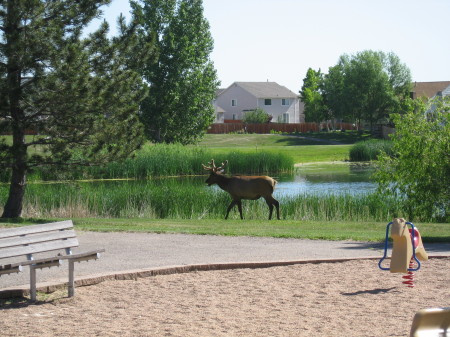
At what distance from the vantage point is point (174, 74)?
60125mm

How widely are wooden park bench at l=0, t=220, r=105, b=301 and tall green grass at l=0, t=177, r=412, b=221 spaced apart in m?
11.7

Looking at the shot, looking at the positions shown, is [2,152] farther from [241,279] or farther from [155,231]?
[241,279]

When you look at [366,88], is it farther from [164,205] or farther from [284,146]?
[164,205]

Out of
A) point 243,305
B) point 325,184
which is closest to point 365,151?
point 325,184

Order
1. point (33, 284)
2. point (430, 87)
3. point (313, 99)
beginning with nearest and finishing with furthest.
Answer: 1. point (33, 284)
2. point (430, 87)
3. point (313, 99)

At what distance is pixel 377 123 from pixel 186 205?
81.9m

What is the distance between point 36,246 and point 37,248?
28 millimetres

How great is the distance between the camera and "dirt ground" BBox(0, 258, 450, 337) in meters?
7.57

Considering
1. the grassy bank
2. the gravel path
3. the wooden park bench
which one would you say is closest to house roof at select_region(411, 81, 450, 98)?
the grassy bank

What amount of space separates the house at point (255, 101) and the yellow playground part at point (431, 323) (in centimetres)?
10807

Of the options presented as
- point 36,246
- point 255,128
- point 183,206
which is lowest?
point 183,206

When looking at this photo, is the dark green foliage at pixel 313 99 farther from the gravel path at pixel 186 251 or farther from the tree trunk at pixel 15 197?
the gravel path at pixel 186 251

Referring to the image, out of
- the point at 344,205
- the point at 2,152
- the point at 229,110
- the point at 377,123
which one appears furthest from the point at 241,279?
the point at 229,110

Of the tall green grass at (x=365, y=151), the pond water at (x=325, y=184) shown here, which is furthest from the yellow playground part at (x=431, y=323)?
the tall green grass at (x=365, y=151)
